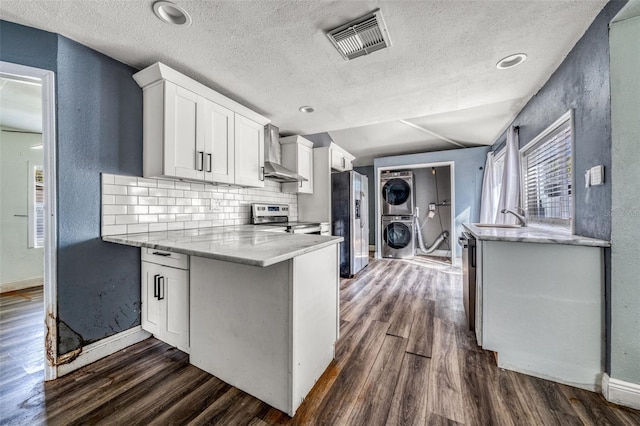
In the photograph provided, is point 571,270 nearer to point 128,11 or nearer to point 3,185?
point 128,11

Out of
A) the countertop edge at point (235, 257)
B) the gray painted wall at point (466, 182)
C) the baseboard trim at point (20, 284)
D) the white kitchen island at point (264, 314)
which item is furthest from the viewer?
the gray painted wall at point (466, 182)

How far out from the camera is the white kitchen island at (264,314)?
3.99 feet

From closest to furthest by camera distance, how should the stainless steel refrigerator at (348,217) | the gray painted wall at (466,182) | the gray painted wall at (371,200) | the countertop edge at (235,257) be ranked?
the countertop edge at (235,257), the stainless steel refrigerator at (348,217), the gray painted wall at (466,182), the gray painted wall at (371,200)

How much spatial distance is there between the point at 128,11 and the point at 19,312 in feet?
9.96

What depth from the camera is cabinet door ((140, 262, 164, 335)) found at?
5.93 ft

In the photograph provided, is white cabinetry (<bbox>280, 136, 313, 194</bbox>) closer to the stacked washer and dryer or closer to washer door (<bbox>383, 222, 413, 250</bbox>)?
the stacked washer and dryer

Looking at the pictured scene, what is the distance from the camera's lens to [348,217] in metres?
3.83

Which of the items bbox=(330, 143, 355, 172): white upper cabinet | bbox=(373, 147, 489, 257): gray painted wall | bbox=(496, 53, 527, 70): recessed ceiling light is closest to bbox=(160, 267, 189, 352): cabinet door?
bbox=(496, 53, 527, 70): recessed ceiling light

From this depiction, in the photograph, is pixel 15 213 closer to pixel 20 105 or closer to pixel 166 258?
pixel 20 105

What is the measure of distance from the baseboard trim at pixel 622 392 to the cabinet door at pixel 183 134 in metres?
2.99

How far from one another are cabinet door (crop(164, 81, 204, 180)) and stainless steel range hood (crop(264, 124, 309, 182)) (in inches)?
35.0

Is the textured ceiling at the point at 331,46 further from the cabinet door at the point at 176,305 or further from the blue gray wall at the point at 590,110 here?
the cabinet door at the point at 176,305

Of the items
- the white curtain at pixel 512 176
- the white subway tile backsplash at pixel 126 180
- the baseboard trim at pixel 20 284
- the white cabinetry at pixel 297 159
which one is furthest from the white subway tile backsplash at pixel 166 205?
the white curtain at pixel 512 176

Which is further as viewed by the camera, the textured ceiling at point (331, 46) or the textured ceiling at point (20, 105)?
the textured ceiling at point (20, 105)
